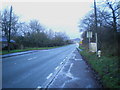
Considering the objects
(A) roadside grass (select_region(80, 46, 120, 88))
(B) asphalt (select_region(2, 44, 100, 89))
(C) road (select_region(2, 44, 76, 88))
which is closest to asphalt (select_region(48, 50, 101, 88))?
(B) asphalt (select_region(2, 44, 100, 89))

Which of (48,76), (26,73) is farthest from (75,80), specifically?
(26,73)

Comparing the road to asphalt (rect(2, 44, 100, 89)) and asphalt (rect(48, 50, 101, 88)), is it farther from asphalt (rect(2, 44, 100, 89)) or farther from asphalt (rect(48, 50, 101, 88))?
asphalt (rect(48, 50, 101, 88))

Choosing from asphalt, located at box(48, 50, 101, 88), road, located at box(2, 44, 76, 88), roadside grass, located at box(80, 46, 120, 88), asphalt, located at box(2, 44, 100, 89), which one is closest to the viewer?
roadside grass, located at box(80, 46, 120, 88)

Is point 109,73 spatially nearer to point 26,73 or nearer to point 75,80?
point 75,80

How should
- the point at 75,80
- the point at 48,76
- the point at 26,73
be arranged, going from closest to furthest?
the point at 75,80 → the point at 48,76 → the point at 26,73

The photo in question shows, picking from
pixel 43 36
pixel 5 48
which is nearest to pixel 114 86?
pixel 5 48

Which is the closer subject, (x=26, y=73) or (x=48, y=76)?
(x=48, y=76)

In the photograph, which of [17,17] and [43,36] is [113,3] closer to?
[17,17]

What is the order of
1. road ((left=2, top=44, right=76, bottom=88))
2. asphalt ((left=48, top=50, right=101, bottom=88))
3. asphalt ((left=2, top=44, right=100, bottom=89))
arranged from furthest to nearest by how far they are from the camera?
road ((left=2, top=44, right=76, bottom=88)) < asphalt ((left=2, top=44, right=100, bottom=89)) < asphalt ((left=48, top=50, right=101, bottom=88))

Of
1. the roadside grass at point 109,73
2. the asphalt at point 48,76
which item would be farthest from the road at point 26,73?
Result: the roadside grass at point 109,73

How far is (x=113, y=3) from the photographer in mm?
15242

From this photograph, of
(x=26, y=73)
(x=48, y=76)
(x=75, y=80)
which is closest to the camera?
(x=75, y=80)

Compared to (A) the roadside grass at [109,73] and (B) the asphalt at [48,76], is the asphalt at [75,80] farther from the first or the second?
(A) the roadside grass at [109,73]

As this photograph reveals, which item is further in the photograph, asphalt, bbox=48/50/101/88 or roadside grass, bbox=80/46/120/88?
asphalt, bbox=48/50/101/88
